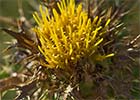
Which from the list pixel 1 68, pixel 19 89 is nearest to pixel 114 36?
pixel 19 89

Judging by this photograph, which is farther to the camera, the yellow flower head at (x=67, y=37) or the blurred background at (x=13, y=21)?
the blurred background at (x=13, y=21)

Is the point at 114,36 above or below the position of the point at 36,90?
above

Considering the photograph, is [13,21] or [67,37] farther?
[13,21]

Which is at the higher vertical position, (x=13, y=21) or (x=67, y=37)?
(x=13, y=21)

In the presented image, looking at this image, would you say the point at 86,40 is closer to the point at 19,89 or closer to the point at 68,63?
the point at 68,63

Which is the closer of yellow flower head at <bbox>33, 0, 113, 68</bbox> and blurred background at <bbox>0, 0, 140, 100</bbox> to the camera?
yellow flower head at <bbox>33, 0, 113, 68</bbox>
